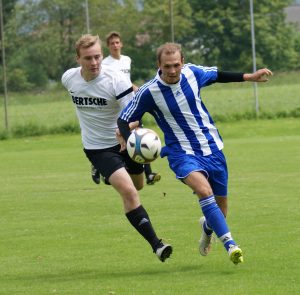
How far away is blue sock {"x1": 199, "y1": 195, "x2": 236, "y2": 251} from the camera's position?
730 centimetres

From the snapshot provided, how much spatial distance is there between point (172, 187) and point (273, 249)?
19.2 feet

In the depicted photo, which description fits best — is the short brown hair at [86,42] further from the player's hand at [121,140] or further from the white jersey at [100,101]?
the player's hand at [121,140]

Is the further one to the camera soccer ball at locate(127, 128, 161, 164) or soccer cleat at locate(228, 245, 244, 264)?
soccer ball at locate(127, 128, 161, 164)

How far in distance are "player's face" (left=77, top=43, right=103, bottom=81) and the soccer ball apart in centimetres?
84

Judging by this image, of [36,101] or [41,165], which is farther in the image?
[36,101]

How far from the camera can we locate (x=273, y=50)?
1113 inches

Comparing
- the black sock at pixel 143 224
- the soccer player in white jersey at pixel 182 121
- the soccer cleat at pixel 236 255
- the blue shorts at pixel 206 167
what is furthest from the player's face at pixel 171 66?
the soccer cleat at pixel 236 255

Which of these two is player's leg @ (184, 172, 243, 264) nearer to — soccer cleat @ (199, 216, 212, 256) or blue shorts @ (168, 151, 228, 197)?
blue shorts @ (168, 151, 228, 197)

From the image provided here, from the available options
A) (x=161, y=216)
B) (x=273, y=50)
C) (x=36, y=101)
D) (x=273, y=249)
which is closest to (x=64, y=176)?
(x=161, y=216)

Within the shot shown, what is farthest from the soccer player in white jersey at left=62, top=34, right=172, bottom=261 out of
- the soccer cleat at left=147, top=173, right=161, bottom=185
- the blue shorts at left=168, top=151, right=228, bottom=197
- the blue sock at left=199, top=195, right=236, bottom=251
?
the soccer cleat at left=147, top=173, right=161, bottom=185

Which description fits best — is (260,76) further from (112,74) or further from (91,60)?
(91,60)

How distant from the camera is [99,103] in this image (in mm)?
8531

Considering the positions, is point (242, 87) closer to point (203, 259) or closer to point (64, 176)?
point (64, 176)

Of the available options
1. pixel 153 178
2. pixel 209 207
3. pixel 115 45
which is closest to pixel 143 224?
pixel 209 207
